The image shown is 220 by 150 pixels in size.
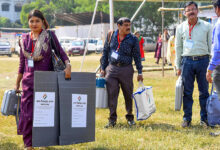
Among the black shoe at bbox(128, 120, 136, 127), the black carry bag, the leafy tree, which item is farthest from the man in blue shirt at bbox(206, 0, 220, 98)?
the leafy tree

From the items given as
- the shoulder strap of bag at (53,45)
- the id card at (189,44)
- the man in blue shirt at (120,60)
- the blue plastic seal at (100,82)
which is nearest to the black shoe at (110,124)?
the man in blue shirt at (120,60)

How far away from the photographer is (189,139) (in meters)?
5.75

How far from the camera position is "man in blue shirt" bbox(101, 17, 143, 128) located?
654cm

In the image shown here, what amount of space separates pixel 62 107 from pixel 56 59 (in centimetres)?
64

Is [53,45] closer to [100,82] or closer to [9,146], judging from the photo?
[9,146]

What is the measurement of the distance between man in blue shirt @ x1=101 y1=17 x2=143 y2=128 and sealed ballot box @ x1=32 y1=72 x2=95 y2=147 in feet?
5.09

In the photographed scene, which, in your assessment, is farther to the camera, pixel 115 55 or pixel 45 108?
pixel 115 55

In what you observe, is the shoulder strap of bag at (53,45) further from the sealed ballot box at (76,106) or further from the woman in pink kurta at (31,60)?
the sealed ballot box at (76,106)

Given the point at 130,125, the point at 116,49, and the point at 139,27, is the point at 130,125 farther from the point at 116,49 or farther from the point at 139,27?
the point at 139,27

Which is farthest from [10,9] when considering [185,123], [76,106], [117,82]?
[76,106]

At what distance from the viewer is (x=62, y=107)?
4953 mm

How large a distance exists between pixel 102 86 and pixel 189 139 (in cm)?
192

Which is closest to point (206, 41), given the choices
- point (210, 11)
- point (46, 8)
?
point (210, 11)

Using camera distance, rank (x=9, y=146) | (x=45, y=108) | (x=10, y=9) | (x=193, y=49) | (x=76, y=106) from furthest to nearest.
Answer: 1. (x=10, y=9)
2. (x=193, y=49)
3. (x=9, y=146)
4. (x=76, y=106)
5. (x=45, y=108)
